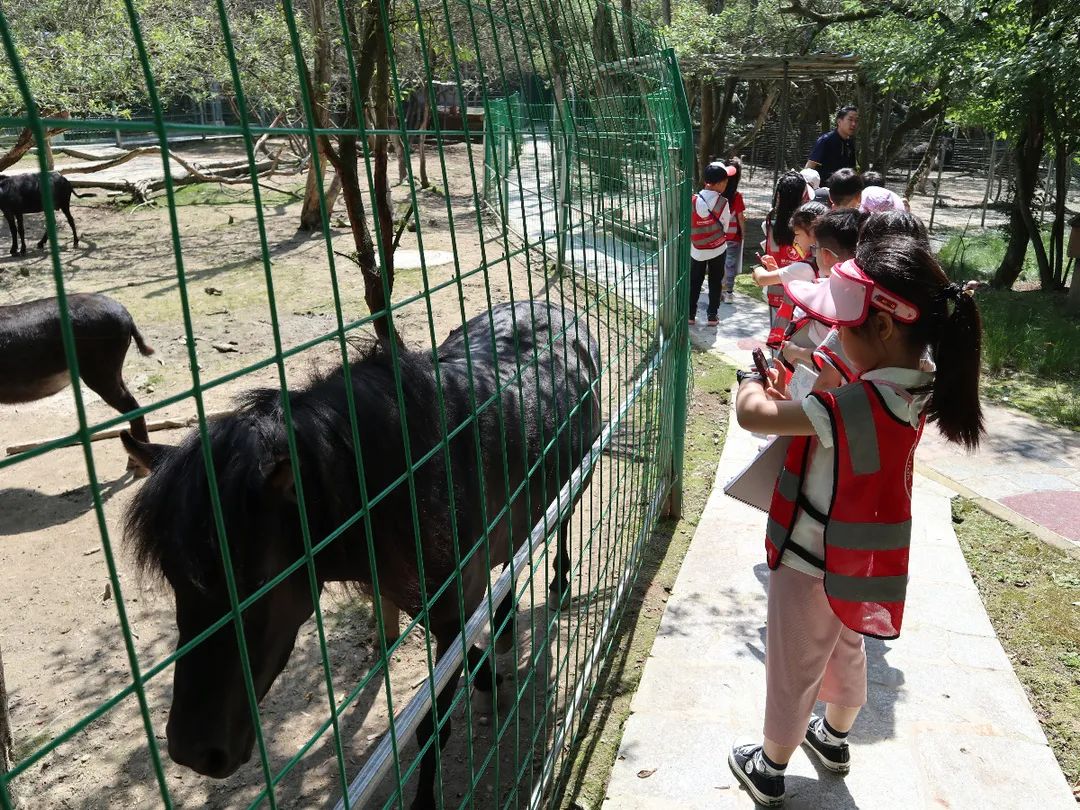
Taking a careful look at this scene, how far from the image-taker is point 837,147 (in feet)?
26.9

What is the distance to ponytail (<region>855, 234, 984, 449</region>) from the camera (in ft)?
6.68

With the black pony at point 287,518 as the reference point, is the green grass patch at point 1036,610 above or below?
below

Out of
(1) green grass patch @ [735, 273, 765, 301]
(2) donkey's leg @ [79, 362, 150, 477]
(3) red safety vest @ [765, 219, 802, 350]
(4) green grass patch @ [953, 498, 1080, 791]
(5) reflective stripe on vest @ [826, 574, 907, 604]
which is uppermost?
(3) red safety vest @ [765, 219, 802, 350]

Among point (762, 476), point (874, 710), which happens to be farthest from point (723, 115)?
point (762, 476)

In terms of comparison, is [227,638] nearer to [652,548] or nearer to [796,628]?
[796,628]

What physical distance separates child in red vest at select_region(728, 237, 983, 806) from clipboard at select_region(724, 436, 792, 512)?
0.21 meters

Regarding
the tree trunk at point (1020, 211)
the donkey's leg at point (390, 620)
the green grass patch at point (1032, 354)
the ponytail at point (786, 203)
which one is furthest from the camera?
the tree trunk at point (1020, 211)

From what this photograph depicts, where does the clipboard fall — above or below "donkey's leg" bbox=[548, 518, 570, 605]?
above

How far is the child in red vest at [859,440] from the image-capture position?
205 cm

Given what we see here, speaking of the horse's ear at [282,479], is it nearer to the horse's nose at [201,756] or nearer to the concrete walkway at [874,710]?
the horse's nose at [201,756]

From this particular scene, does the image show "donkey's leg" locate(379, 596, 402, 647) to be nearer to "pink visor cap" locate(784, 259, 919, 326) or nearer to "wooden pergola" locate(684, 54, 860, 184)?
"pink visor cap" locate(784, 259, 919, 326)

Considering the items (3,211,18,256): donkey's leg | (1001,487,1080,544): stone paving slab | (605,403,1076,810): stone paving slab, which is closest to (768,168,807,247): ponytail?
(1001,487,1080,544): stone paving slab

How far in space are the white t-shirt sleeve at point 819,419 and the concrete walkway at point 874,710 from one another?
4.34ft

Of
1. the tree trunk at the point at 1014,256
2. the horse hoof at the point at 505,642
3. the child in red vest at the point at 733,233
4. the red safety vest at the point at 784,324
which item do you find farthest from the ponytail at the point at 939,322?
the tree trunk at the point at 1014,256
